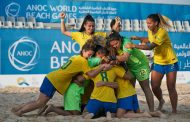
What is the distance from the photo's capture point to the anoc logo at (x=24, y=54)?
14.3 m

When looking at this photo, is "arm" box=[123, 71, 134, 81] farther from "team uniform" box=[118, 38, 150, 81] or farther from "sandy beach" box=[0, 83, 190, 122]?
"sandy beach" box=[0, 83, 190, 122]

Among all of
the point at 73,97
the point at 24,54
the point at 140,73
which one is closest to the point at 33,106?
the point at 73,97

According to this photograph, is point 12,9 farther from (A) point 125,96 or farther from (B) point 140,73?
(A) point 125,96

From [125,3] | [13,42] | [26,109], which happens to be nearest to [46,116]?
[26,109]

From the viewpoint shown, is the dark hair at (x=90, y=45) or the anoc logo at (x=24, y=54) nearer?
the dark hair at (x=90, y=45)

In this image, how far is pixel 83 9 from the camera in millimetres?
14805

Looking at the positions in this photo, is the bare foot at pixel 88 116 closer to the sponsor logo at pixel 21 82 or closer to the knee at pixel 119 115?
the knee at pixel 119 115

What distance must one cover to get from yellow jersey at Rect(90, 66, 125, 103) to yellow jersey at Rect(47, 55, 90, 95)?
230 mm

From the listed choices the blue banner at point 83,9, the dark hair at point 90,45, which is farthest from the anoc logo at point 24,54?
the dark hair at point 90,45

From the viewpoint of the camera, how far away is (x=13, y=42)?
1423 centimetres

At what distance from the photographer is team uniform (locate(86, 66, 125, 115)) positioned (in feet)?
22.5

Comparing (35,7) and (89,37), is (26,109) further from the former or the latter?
(35,7)

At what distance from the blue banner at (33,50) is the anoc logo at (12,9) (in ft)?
1.56

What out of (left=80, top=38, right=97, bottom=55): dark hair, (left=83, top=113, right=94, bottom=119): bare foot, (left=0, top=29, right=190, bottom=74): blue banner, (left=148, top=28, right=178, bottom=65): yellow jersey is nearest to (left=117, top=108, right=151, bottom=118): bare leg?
(left=83, top=113, right=94, bottom=119): bare foot
